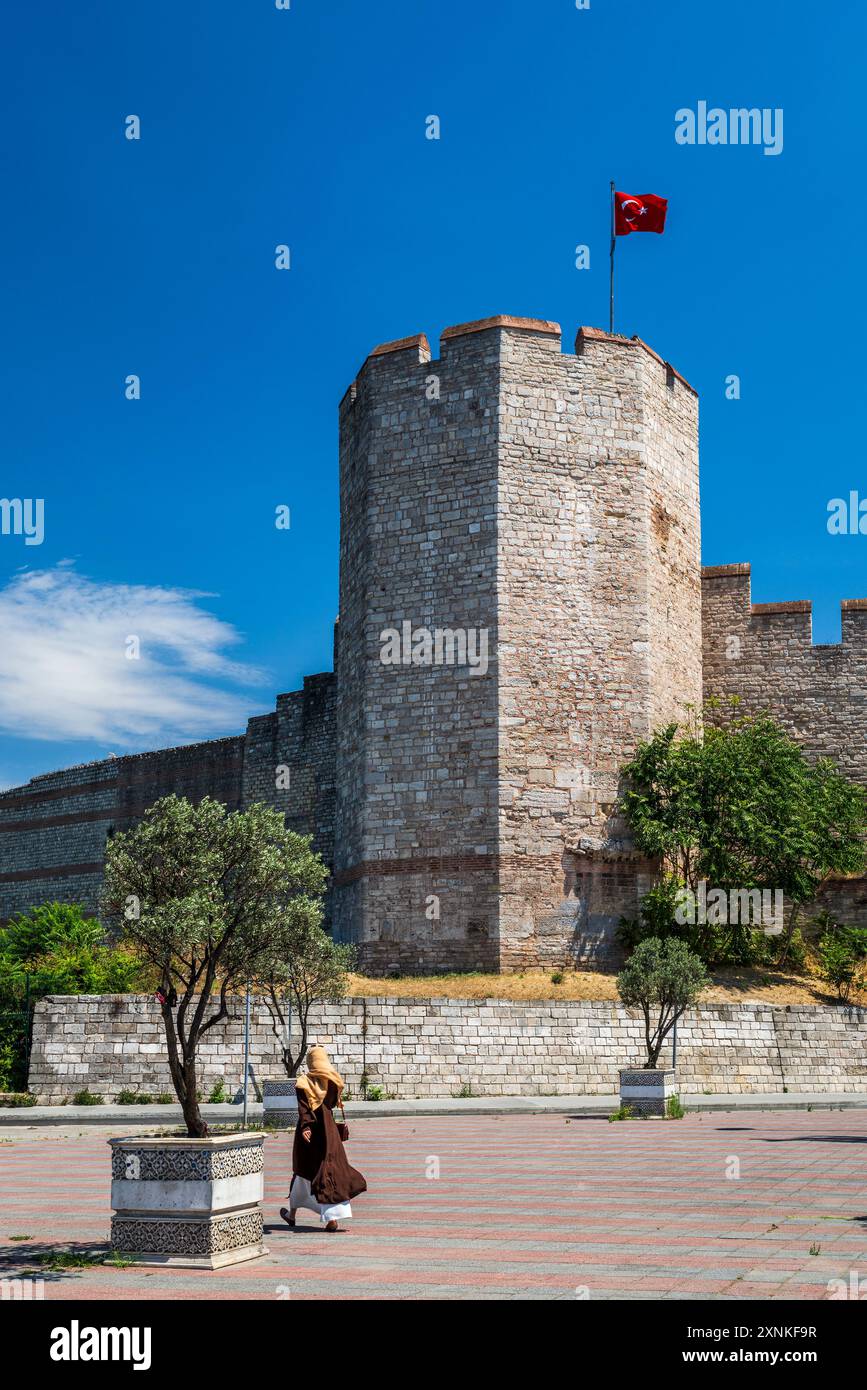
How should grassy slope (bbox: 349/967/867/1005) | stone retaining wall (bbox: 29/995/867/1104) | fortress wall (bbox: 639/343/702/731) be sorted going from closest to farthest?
stone retaining wall (bbox: 29/995/867/1104)
grassy slope (bbox: 349/967/867/1005)
fortress wall (bbox: 639/343/702/731)

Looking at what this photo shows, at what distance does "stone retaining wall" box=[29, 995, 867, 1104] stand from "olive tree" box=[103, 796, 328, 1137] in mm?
9341

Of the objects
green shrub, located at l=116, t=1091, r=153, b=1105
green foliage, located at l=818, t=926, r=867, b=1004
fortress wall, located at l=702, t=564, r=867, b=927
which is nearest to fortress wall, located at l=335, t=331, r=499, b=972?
green foliage, located at l=818, t=926, r=867, b=1004

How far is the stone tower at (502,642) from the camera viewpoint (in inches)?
868

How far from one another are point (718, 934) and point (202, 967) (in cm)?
1592

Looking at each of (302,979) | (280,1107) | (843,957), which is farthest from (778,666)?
(280,1107)

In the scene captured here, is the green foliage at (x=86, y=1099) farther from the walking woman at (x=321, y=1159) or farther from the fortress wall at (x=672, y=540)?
the fortress wall at (x=672, y=540)

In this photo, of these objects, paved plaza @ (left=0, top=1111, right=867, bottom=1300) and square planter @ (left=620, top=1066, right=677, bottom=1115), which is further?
square planter @ (left=620, top=1066, right=677, bottom=1115)

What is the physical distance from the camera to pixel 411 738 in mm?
22891

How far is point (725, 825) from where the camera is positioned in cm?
2264

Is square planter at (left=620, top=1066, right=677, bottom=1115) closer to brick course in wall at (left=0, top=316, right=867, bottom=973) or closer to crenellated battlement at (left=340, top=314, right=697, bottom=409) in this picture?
brick course in wall at (left=0, top=316, right=867, bottom=973)

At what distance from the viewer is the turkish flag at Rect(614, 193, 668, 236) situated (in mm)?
24344

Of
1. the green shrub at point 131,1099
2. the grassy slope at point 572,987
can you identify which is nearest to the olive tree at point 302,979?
the green shrub at point 131,1099

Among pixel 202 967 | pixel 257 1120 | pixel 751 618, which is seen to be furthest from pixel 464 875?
pixel 202 967

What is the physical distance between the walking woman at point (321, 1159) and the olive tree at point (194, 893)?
2.56 feet
